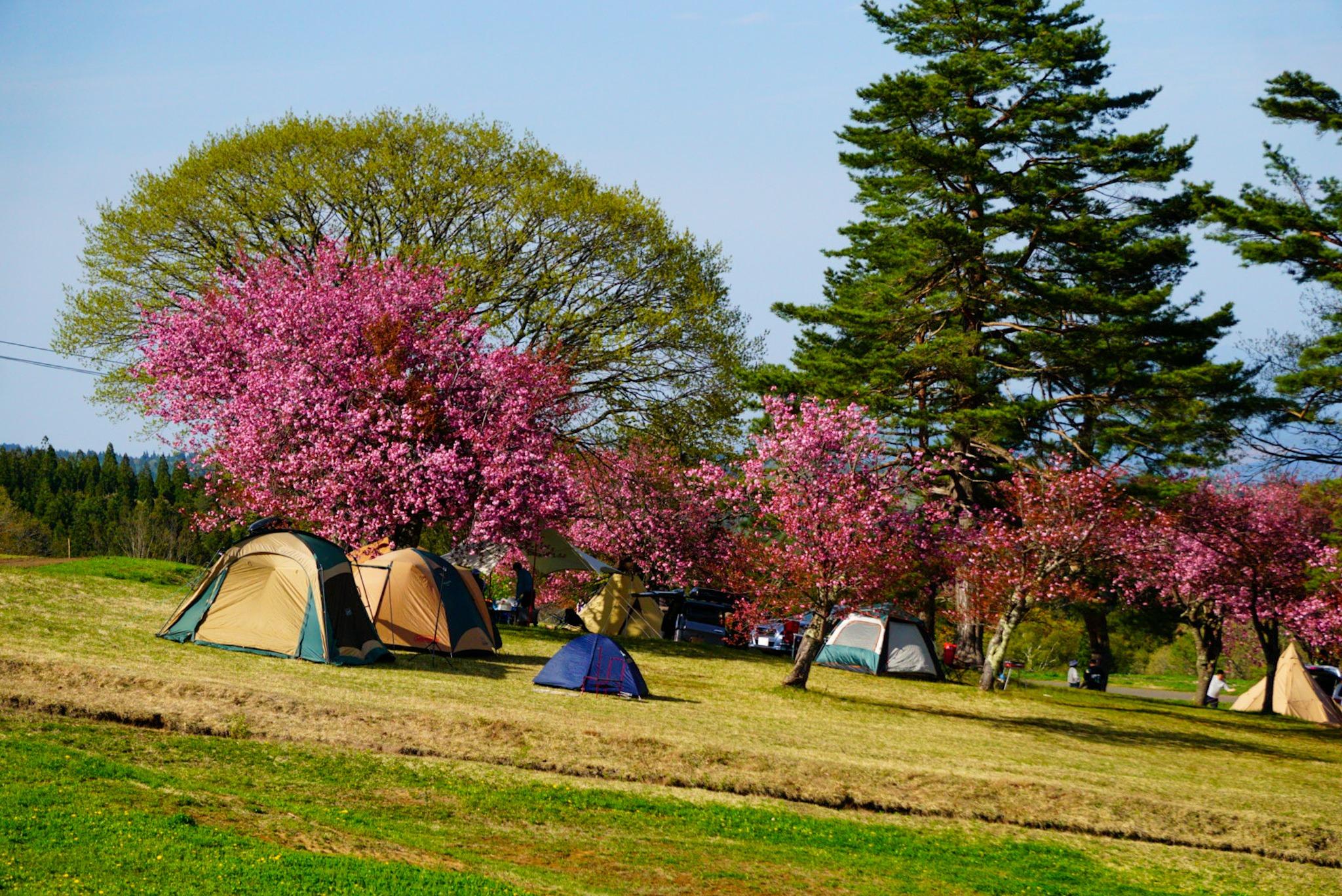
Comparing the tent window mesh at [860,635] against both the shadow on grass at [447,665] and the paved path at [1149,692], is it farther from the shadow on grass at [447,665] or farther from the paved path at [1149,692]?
the paved path at [1149,692]

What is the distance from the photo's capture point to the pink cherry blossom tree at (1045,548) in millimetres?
28047

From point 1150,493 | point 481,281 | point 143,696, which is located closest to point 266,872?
point 143,696

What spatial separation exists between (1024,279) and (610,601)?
16.0m

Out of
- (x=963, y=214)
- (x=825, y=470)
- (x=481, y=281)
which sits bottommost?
(x=825, y=470)

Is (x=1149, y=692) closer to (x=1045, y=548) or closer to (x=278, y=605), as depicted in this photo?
(x=1045, y=548)

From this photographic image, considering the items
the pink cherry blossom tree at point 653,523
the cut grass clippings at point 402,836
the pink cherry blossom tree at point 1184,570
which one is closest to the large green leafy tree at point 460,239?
the pink cherry blossom tree at point 653,523

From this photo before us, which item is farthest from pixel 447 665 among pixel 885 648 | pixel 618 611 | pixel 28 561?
pixel 28 561

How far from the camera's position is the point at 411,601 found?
22.9m

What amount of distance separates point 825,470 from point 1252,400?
12.3 m

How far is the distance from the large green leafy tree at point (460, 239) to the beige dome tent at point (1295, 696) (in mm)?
18456

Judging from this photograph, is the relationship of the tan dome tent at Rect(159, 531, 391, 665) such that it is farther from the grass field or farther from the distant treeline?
the distant treeline

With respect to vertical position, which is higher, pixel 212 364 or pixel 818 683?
pixel 212 364

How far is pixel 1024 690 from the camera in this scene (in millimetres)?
33750

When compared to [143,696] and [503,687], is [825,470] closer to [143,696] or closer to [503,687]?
[503,687]
